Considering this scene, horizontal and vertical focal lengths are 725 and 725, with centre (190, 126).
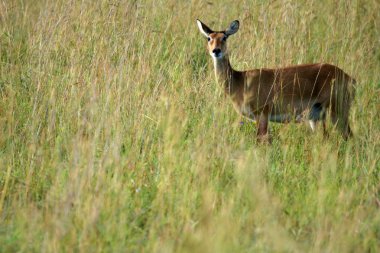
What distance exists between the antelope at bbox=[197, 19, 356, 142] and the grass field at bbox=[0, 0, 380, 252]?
18cm

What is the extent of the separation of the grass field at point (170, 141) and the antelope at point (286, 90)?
7.2 inches

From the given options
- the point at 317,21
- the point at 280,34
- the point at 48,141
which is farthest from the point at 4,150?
the point at 317,21

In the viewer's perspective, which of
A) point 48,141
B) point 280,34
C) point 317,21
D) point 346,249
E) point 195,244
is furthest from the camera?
point 317,21

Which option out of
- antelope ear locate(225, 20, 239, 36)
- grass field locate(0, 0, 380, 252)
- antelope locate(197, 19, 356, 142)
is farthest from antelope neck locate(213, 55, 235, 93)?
antelope ear locate(225, 20, 239, 36)

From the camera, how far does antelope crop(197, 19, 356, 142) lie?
6.08 metres

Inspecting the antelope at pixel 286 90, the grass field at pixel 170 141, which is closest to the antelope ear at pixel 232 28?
the antelope at pixel 286 90

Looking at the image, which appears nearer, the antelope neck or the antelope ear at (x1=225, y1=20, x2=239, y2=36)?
the antelope neck

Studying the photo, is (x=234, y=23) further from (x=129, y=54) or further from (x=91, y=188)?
(x=91, y=188)

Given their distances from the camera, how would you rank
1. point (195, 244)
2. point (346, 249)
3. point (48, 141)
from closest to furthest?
point (195, 244)
point (346, 249)
point (48, 141)

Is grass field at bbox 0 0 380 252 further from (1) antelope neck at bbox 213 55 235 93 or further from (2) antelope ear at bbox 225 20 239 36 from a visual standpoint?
(2) antelope ear at bbox 225 20 239 36

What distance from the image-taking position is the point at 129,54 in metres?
6.18

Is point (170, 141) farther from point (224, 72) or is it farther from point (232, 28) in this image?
point (232, 28)

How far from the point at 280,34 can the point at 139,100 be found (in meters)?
2.30

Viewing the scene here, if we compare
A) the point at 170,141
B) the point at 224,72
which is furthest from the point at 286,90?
the point at 170,141
